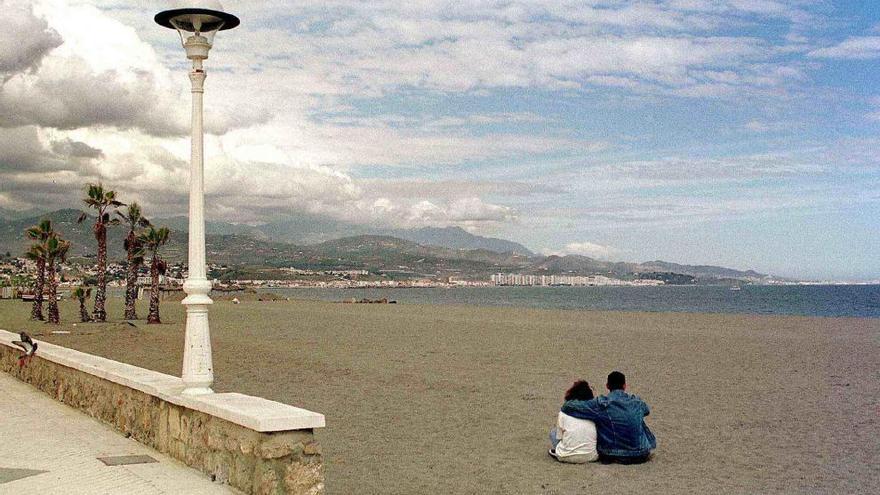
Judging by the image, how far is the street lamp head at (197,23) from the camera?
779 centimetres

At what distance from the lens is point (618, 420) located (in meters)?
8.80

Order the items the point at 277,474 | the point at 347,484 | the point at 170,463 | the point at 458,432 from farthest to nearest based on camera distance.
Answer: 1. the point at 458,432
2. the point at 347,484
3. the point at 170,463
4. the point at 277,474

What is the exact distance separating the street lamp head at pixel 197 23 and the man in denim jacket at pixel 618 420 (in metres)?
4.94

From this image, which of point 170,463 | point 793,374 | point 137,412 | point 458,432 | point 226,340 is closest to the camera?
point 170,463

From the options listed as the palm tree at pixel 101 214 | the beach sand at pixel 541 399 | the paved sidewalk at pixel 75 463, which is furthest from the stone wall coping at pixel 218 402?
the palm tree at pixel 101 214

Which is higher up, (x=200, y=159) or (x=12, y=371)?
(x=200, y=159)

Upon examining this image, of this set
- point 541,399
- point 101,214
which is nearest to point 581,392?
point 541,399

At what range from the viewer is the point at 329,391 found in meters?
14.9

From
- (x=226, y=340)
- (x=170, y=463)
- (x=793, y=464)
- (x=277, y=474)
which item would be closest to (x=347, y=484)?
(x=170, y=463)

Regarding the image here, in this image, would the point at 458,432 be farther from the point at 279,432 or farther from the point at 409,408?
the point at 279,432

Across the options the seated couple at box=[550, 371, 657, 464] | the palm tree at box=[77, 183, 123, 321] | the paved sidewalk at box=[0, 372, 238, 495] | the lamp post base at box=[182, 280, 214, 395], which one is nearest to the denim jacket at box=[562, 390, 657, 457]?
the seated couple at box=[550, 371, 657, 464]

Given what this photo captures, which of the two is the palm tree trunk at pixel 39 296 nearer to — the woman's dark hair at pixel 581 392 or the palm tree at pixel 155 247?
the palm tree at pixel 155 247

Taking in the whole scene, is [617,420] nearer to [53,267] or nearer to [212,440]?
[212,440]

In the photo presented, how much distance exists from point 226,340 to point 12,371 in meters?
13.7
